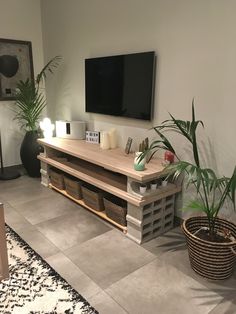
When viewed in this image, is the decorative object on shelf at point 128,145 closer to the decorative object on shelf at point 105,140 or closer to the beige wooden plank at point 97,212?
the decorative object on shelf at point 105,140

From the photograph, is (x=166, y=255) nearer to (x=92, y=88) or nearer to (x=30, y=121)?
(x=92, y=88)

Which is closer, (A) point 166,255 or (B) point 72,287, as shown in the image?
(B) point 72,287

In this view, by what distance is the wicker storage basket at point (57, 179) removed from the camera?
318 cm

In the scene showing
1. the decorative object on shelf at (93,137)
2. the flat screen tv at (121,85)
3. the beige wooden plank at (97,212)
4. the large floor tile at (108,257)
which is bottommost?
the large floor tile at (108,257)

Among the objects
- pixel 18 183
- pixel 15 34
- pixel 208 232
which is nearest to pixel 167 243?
pixel 208 232

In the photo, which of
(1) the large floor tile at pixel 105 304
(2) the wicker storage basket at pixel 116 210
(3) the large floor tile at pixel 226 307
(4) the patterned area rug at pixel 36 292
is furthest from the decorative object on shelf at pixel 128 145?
(3) the large floor tile at pixel 226 307

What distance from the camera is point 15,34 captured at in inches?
146

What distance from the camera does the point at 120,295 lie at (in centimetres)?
173

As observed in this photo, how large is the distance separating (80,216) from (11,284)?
1.01 metres

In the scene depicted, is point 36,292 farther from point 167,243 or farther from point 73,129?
point 73,129

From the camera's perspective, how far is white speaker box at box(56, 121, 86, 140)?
132 inches

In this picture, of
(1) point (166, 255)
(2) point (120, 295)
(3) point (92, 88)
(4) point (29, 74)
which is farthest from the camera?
(4) point (29, 74)

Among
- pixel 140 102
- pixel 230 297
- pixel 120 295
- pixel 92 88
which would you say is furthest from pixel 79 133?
pixel 230 297

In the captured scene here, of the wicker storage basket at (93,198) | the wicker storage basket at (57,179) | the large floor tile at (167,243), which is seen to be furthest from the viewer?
the wicker storage basket at (57,179)
